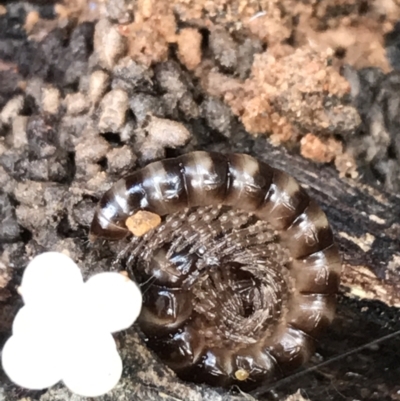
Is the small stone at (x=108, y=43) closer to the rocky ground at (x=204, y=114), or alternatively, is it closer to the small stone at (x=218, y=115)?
the rocky ground at (x=204, y=114)

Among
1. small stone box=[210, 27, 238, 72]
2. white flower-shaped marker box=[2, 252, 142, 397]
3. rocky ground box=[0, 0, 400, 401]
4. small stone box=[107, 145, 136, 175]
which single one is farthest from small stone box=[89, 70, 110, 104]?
white flower-shaped marker box=[2, 252, 142, 397]

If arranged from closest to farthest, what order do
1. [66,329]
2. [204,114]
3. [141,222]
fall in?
[66,329] → [141,222] → [204,114]

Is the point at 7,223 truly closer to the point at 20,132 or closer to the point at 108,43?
the point at 20,132

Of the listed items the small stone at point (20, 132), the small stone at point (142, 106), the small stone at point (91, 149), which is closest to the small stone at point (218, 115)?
the small stone at point (142, 106)

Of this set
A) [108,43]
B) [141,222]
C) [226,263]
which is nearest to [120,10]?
[108,43]

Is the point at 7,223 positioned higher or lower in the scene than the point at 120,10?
lower

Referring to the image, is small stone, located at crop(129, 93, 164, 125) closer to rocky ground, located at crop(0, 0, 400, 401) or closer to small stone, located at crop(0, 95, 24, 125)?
rocky ground, located at crop(0, 0, 400, 401)

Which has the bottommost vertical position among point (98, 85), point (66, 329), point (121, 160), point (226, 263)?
point (226, 263)
